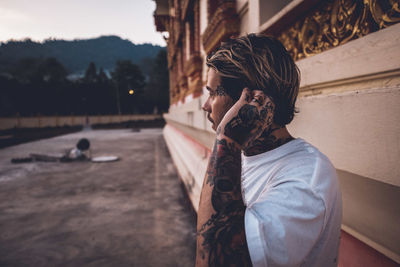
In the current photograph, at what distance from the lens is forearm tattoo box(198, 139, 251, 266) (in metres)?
0.70

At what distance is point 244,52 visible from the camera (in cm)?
95

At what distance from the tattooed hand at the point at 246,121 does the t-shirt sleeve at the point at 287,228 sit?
0.79 feet

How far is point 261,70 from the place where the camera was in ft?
2.99

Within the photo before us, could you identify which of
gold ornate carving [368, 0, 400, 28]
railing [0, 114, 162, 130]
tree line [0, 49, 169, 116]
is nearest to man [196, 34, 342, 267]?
gold ornate carving [368, 0, 400, 28]

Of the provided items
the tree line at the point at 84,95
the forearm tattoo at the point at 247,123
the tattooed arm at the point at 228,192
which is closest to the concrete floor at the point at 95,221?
the tattooed arm at the point at 228,192

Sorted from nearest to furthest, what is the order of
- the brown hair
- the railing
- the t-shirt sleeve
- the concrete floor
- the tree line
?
the t-shirt sleeve, the brown hair, the concrete floor, the railing, the tree line

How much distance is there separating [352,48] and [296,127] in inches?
19.0

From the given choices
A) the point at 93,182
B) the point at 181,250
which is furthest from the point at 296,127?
the point at 93,182

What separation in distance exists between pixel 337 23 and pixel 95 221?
3177mm

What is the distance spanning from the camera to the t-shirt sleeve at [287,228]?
63 centimetres

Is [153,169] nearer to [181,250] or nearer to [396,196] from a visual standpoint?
[181,250]

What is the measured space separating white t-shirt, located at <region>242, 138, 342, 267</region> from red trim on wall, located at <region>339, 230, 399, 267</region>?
0.35m

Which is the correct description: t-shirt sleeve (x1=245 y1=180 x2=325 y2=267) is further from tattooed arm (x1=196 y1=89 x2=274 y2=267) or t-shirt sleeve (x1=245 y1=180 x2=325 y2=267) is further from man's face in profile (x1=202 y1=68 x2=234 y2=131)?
man's face in profile (x1=202 y1=68 x2=234 y2=131)

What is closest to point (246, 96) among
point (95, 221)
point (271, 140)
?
point (271, 140)
